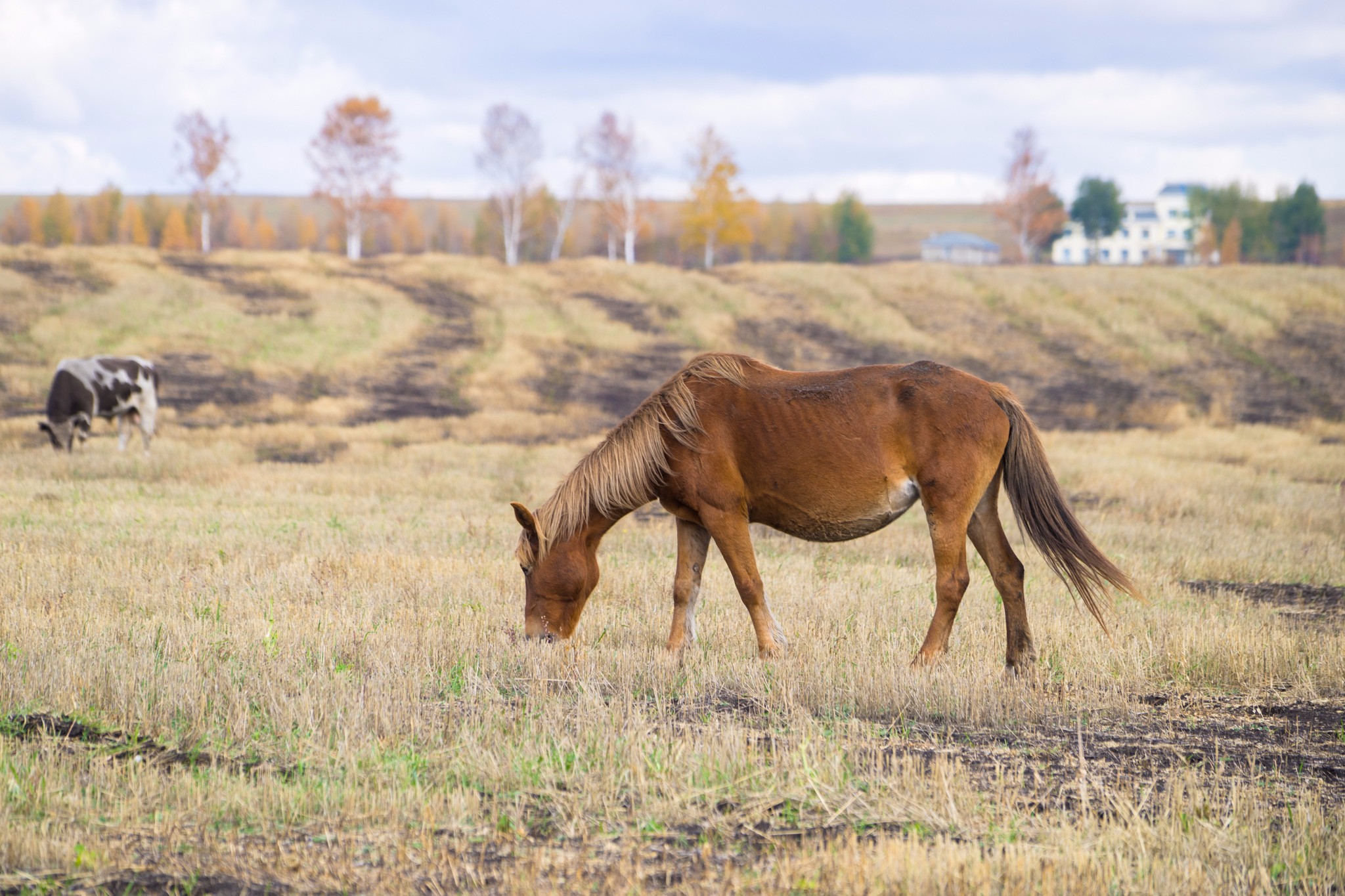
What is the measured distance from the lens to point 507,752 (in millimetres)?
4922

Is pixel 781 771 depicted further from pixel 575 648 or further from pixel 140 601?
pixel 140 601

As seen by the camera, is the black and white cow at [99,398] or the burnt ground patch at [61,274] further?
the burnt ground patch at [61,274]

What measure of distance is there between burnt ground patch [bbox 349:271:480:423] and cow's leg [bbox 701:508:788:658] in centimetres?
1999

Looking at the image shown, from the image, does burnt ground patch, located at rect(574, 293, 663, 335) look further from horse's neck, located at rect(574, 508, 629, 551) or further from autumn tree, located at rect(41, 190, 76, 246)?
autumn tree, located at rect(41, 190, 76, 246)

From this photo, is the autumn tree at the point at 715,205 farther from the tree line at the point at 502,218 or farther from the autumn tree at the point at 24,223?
the autumn tree at the point at 24,223

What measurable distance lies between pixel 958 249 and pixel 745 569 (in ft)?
379

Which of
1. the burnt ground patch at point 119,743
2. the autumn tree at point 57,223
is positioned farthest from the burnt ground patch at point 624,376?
the autumn tree at point 57,223

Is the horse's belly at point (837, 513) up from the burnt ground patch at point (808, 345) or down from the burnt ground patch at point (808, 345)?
down

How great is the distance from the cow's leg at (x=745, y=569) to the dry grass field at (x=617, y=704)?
315mm


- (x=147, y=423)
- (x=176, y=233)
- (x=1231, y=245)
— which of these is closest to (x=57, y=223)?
(x=176, y=233)

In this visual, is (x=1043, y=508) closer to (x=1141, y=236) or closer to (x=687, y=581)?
(x=687, y=581)

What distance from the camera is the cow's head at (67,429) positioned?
62.3 ft

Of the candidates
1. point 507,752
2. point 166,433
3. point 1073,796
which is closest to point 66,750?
point 507,752

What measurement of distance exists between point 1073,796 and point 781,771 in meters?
1.31
